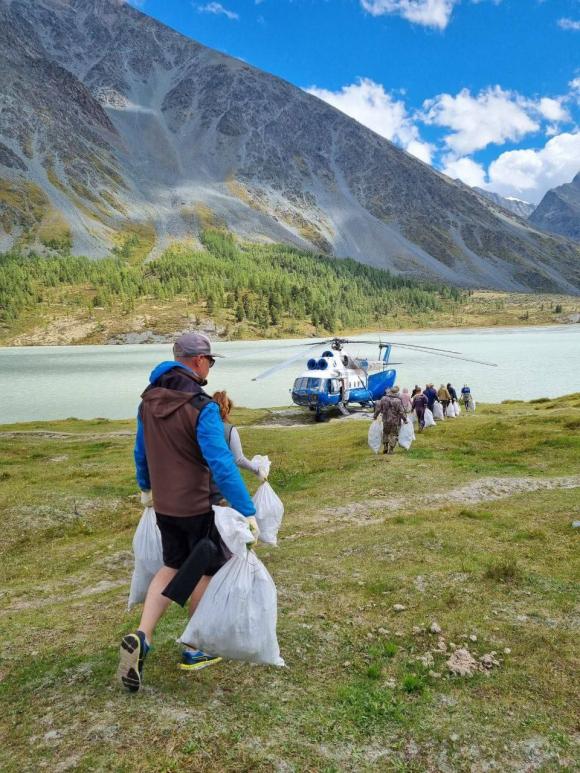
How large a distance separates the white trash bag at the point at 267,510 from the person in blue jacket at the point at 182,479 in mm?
2743

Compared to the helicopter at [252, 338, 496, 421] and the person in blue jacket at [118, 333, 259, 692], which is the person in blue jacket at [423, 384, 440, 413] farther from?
the person in blue jacket at [118, 333, 259, 692]

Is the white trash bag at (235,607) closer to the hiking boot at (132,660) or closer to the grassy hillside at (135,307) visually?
the hiking boot at (132,660)

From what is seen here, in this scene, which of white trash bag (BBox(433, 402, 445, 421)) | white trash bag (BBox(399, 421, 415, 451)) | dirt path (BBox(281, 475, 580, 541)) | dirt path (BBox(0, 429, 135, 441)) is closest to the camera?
dirt path (BBox(281, 475, 580, 541))

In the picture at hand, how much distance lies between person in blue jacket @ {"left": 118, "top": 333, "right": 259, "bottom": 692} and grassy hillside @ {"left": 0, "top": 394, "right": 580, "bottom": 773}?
64 centimetres

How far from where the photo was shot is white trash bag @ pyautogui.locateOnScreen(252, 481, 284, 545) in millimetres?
8719

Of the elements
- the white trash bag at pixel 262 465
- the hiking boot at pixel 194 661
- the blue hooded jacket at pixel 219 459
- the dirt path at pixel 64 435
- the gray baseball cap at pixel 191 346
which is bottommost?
the dirt path at pixel 64 435

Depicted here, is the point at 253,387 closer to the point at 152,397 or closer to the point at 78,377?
the point at 78,377

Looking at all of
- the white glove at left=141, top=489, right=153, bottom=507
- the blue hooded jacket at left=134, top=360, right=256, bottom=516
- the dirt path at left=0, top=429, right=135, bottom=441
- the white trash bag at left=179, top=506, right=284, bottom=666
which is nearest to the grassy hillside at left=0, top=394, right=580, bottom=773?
the white trash bag at left=179, top=506, right=284, bottom=666

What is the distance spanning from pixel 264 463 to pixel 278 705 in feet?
10.5

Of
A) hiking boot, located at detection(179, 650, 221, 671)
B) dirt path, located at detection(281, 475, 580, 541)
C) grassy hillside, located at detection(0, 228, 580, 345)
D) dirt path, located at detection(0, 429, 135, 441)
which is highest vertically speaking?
grassy hillside, located at detection(0, 228, 580, 345)

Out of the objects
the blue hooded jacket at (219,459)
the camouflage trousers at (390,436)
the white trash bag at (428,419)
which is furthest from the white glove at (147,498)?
the white trash bag at (428,419)

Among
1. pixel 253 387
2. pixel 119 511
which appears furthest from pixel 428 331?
pixel 119 511

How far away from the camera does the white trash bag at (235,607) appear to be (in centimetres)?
551

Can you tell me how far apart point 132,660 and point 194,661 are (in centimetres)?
86
